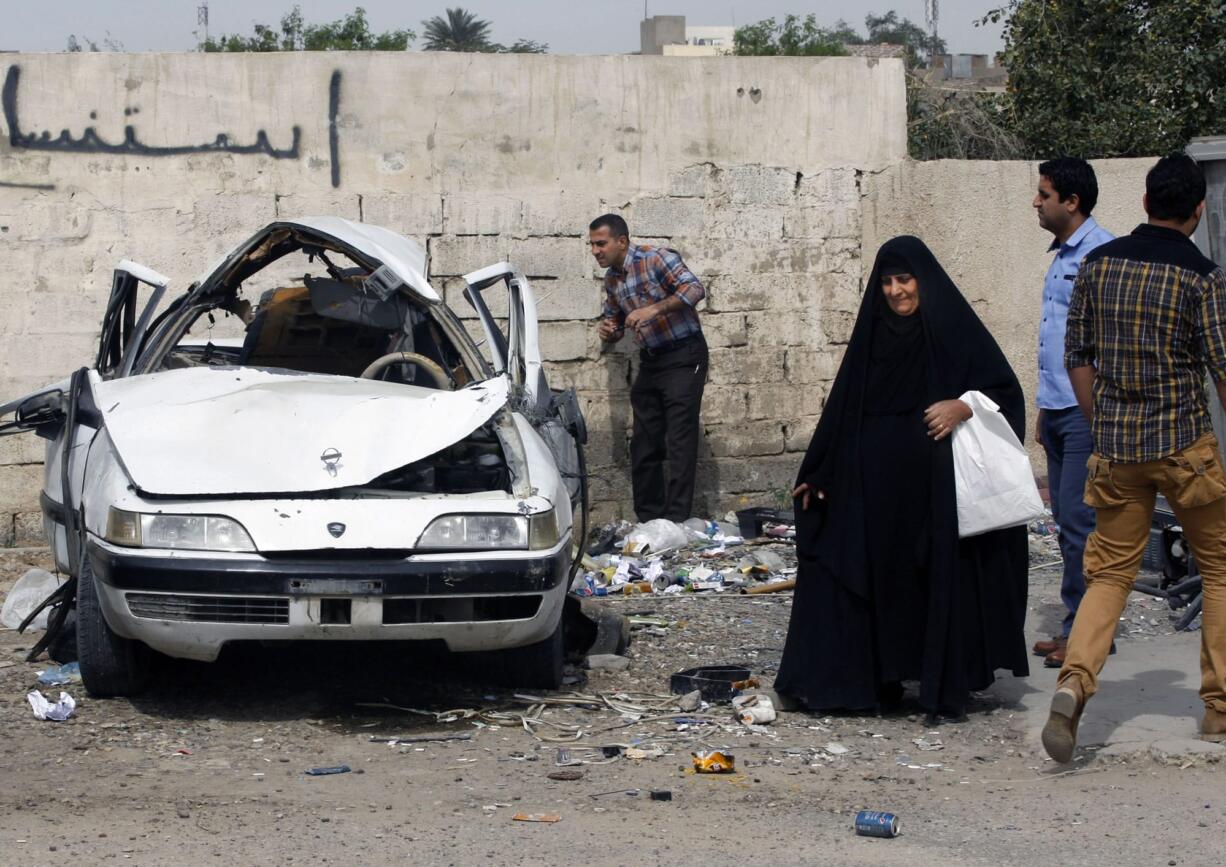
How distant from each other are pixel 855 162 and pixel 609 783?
605 cm

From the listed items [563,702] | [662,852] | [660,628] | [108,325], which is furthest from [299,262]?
[662,852]

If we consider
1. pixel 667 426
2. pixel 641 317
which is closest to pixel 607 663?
pixel 641 317

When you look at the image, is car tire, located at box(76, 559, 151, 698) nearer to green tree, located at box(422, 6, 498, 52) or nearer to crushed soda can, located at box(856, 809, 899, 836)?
crushed soda can, located at box(856, 809, 899, 836)

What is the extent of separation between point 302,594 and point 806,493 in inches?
68.1

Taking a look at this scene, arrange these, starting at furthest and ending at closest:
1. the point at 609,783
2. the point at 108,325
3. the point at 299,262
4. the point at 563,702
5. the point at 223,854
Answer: the point at 299,262 < the point at 108,325 < the point at 563,702 < the point at 609,783 < the point at 223,854

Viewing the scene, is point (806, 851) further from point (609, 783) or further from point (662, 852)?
point (609, 783)

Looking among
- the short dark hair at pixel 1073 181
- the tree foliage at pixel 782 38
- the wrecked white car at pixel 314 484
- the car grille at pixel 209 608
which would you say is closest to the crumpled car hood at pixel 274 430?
the wrecked white car at pixel 314 484

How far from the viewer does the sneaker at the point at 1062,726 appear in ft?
14.5

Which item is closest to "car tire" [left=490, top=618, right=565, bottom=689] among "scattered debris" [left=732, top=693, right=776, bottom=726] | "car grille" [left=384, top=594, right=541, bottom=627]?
"car grille" [left=384, top=594, right=541, bottom=627]

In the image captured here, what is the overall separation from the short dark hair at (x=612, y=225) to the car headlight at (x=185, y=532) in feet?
14.1

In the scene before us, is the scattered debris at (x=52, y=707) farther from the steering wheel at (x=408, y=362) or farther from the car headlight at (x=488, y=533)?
the steering wheel at (x=408, y=362)

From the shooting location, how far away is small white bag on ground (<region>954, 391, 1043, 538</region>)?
5004 millimetres

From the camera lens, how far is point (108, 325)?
21.1ft

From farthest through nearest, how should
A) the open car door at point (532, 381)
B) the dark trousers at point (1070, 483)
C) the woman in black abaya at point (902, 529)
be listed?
the open car door at point (532, 381) < the dark trousers at point (1070, 483) < the woman in black abaya at point (902, 529)
